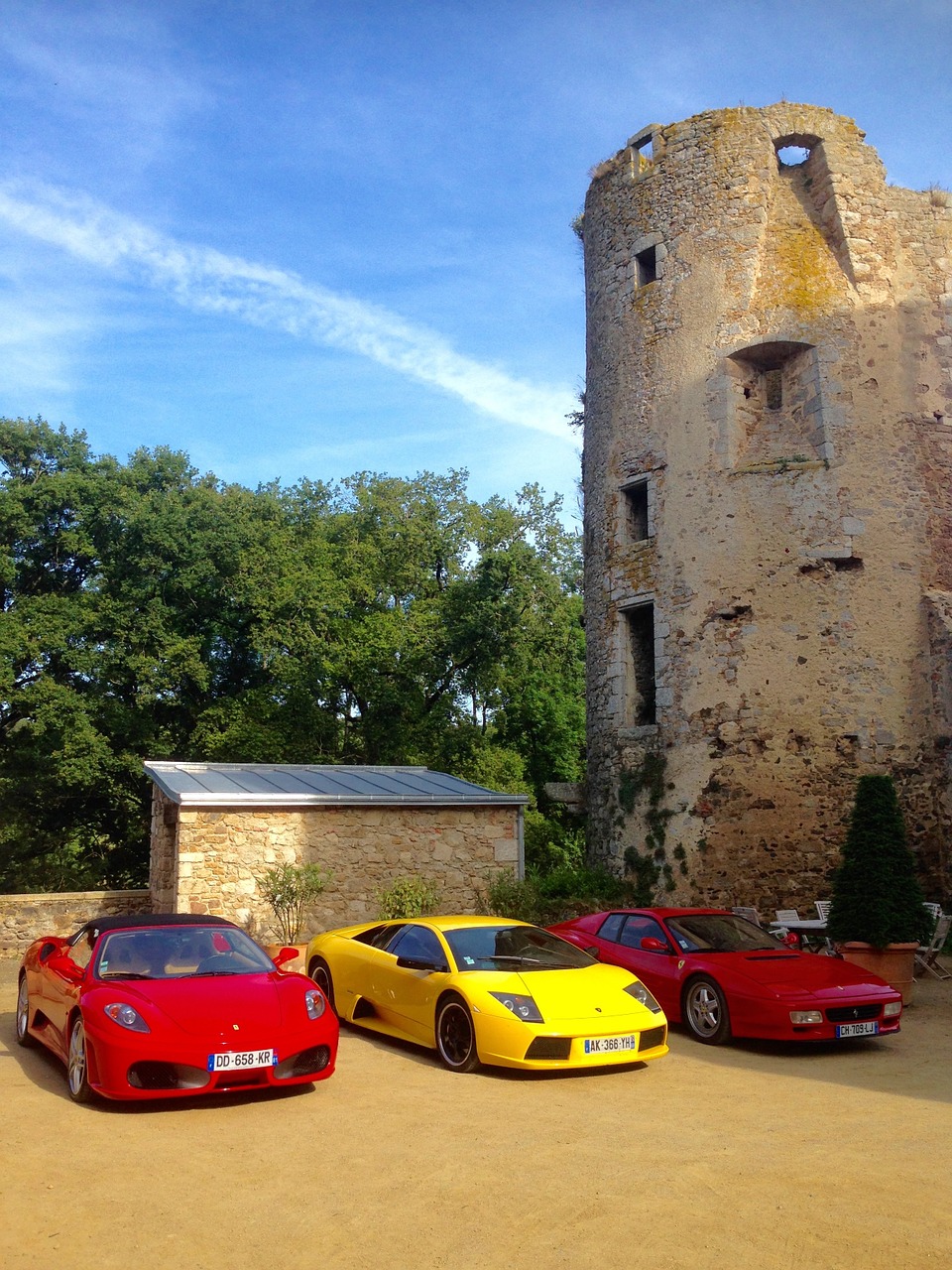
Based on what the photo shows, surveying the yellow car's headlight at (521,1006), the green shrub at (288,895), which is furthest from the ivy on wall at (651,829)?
the yellow car's headlight at (521,1006)

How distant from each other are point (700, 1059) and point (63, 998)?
15.5 ft

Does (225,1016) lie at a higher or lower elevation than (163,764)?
lower

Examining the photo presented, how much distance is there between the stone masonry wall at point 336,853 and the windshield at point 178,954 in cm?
549

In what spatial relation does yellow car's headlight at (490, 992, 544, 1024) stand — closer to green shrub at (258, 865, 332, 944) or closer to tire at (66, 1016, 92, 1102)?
tire at (66, 1016, 92, 1102)

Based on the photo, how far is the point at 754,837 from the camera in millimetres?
15688

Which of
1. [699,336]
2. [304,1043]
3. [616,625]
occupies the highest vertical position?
[699,336]

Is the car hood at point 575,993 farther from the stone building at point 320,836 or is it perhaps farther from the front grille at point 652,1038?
the stone building at point 320,836

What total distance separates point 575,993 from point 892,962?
15.1 feet

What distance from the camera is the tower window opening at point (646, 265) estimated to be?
18609 mm

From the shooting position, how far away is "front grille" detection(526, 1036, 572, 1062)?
7.18m

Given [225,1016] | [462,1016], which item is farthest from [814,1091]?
[225,1016]

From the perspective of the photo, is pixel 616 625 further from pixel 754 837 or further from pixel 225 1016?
pixel 225 1016

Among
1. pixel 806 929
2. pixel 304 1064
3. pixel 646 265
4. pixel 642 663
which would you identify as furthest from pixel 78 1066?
pixel 646 265

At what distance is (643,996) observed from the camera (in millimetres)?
7965
